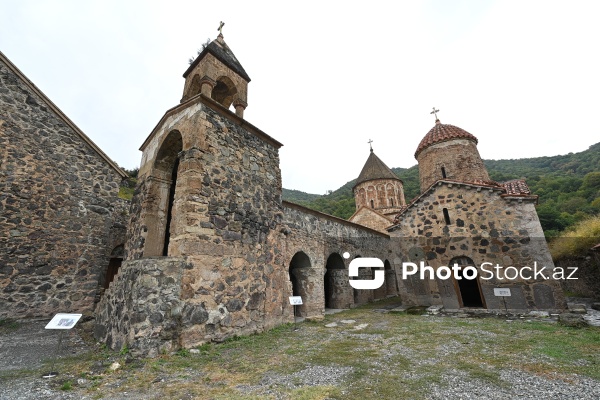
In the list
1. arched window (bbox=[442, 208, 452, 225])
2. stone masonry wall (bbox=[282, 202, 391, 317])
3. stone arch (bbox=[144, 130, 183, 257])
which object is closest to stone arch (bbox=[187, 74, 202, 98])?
stone arch (bbox=[144, 130, 183, 257])

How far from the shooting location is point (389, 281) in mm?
15414

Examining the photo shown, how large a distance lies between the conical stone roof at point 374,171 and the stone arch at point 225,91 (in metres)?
16.9

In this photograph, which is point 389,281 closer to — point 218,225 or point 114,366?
point 218,225

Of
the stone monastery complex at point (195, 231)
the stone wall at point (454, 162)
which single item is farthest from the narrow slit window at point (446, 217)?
the stone wall at point (454, 162)

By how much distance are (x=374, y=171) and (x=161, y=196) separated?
19.7m

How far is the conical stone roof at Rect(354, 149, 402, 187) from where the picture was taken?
74.0ft

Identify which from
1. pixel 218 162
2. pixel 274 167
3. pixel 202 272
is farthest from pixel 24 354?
pixel 274 167

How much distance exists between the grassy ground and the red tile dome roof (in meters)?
9.43

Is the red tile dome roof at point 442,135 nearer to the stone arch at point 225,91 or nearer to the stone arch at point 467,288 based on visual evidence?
the stone arch at point 467,288

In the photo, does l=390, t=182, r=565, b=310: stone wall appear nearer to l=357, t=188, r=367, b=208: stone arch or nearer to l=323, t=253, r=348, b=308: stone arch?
l=323, t=253, r=348, b=308: stone arch

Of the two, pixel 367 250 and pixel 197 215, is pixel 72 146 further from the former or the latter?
pixel 367 250

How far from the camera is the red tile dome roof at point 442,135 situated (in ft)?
41.8

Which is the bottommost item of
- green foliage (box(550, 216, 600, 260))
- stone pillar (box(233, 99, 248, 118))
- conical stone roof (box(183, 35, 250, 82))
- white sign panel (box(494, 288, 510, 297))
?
white sign panel (box(494, 288, 510, 297))

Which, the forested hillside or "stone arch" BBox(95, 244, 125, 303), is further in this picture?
the forested hillside
